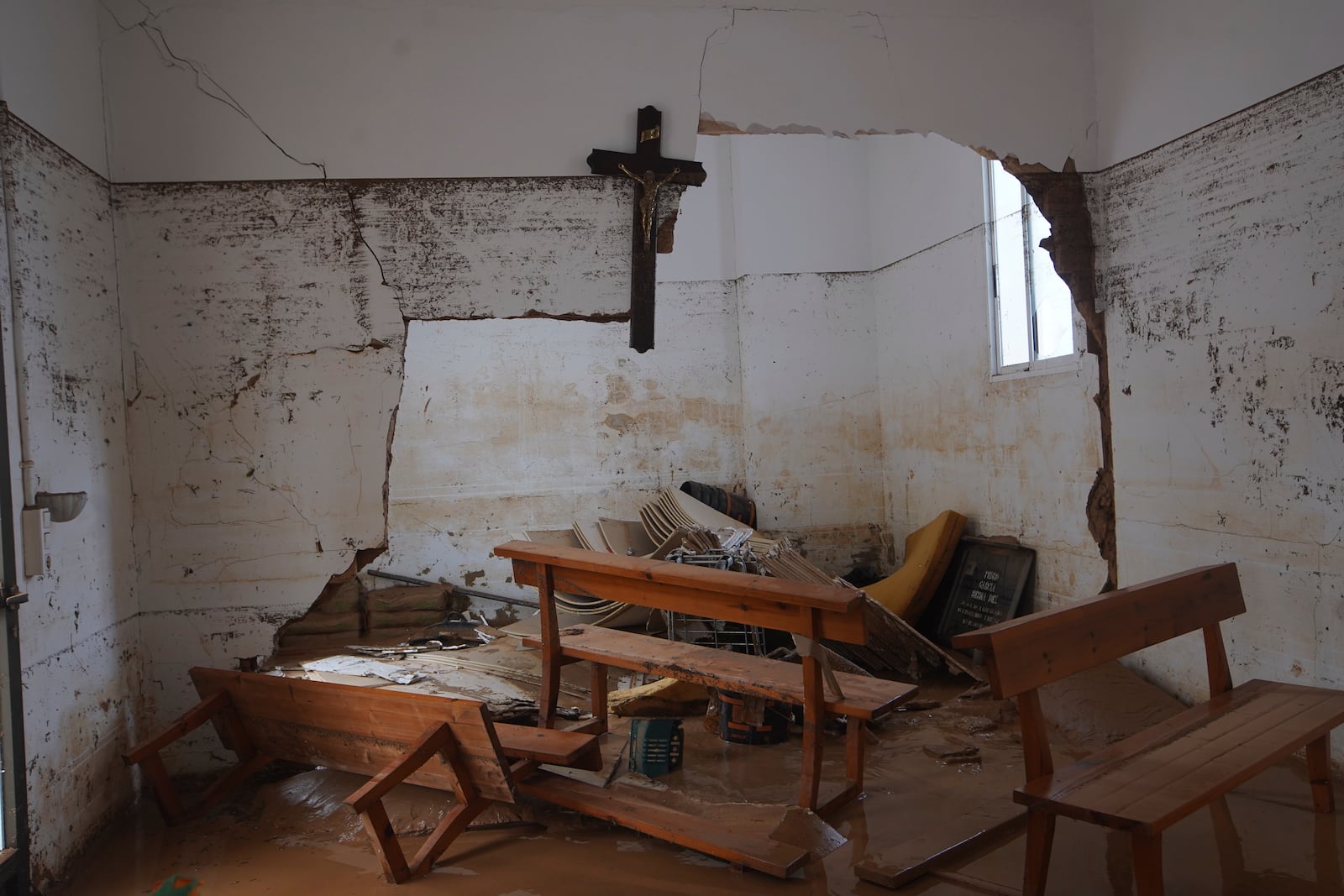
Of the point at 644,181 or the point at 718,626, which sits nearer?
the point at 644,181

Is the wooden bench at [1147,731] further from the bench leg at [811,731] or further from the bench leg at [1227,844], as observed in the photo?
the bench leg at [811,731]

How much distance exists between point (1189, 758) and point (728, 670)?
1736mm

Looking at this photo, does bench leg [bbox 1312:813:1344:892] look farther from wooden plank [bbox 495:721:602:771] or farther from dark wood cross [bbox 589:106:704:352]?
dark wood cross [bbox 589:106:704:352]

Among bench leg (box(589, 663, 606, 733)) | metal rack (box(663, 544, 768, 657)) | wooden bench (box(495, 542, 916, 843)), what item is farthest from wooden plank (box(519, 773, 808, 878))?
metal rack (box(663, 544, 768, 657))

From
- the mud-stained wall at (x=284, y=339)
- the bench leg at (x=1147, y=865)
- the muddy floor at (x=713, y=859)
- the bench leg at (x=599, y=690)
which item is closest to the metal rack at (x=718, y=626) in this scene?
the bench leg at (x=599, y=690)

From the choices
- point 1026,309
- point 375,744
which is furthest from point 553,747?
point 1026,309

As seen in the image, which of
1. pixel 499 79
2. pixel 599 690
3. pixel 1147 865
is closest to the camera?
pixel 1147 865

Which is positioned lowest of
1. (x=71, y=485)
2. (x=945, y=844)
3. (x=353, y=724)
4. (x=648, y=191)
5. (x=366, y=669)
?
(x=945, y=844)

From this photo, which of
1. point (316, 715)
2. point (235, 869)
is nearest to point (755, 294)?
point (316, 715)

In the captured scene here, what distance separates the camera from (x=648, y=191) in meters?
4.14

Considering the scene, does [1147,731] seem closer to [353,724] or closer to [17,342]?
[353,724]

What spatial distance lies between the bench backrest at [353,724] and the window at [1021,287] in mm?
4298

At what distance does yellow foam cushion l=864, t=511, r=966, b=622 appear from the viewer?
258 inches

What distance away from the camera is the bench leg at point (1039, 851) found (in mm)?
2668
